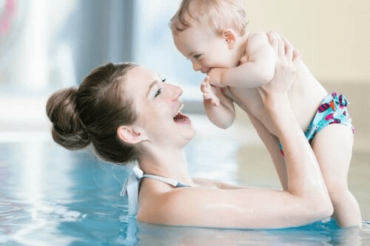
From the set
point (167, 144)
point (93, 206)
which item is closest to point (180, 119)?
point (167, 144)

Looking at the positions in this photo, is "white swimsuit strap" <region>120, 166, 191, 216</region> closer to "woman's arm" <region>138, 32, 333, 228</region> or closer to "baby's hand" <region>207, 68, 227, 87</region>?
"woman's arm" <region>138, 32, 333, 228</region>

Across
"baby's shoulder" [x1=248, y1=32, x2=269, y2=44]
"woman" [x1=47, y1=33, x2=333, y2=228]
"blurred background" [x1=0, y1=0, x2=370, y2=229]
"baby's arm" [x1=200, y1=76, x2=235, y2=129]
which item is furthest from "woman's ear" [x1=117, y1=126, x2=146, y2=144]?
"blurred background" [x1=0, y1=0, x2=370, y2=229]

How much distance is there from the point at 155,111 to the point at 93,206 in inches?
21.9

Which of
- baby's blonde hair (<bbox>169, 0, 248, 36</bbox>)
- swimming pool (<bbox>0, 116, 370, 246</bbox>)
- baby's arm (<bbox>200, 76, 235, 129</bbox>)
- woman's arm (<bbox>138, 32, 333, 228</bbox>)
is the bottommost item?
swimming pool (<bbox>0, 116, 370, 246</bbox>)

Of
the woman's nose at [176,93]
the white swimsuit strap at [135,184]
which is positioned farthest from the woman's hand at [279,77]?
the white swimsuit strap at [135,184]

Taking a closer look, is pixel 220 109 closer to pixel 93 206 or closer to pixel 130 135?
pixel 130 135

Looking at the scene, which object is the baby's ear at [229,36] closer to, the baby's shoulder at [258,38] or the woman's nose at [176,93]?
the baby's shoulder at [258,38]

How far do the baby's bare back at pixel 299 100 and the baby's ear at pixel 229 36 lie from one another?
0.14 meters

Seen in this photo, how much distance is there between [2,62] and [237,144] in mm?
3208

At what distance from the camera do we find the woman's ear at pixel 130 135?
252 cm

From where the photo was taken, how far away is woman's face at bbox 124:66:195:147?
2.53 metres

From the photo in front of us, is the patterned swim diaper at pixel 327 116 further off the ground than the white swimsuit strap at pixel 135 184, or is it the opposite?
the patterned swim diaper at pixel 327 116

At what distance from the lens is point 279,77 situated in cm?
246

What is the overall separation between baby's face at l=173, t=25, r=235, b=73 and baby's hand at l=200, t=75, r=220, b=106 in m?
0.09
